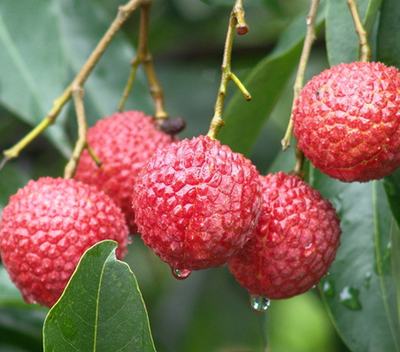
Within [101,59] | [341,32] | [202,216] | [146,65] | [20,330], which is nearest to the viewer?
[202,216]

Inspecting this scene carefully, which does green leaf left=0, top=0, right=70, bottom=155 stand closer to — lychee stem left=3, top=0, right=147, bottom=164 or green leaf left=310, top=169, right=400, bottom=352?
lychee stem left=3, top=0, right=147, bottom=164

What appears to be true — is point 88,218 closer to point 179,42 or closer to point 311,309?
point 179,42

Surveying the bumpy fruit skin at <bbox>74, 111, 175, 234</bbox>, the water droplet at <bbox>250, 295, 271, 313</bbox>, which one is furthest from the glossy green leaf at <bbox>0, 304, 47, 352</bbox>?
the water droplet at <bbox>250, 295, 271, 313</bbox>

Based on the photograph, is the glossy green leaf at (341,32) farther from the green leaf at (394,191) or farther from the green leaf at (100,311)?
the green leaf at (100,311)

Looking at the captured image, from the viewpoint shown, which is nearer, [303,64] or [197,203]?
[197,203]

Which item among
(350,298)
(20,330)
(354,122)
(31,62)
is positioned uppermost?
(354,122)

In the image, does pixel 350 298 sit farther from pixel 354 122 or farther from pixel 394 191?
pixel 354 122

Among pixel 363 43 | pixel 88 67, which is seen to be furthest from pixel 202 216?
pixel 88 67
